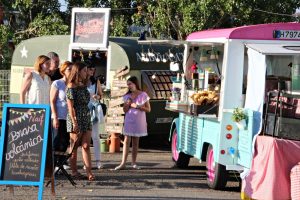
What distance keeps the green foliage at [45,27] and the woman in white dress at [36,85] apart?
13811 mm

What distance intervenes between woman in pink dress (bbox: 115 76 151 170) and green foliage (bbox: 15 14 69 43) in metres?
12.5

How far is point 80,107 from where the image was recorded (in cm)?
1105

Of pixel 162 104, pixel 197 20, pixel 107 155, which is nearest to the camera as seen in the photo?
pixel 107 155

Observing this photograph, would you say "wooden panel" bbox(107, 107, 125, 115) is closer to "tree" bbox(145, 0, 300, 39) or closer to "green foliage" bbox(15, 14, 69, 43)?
"tree" bbox(145, 0, 300, 39)

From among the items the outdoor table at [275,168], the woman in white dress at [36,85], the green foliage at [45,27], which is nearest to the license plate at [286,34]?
the outdoor table at [275,168]

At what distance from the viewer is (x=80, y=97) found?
11023mm

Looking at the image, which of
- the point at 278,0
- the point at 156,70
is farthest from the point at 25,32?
the point at 156,70

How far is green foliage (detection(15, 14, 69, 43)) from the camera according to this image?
2517 cm

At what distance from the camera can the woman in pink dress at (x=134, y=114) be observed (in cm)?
1288

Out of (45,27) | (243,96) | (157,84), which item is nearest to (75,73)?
(243,96)

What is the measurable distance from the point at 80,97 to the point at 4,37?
52.0 ft

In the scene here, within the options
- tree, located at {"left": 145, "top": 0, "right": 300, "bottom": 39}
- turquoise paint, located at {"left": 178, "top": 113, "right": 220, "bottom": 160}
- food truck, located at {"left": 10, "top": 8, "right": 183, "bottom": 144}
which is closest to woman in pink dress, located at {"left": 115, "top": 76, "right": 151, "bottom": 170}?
turquoise paint, located at {"left": 178, "top": 113, "right": 220, "bottom": 160}

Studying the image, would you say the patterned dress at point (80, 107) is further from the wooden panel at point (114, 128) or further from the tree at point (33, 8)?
the tree at point (33, 8)

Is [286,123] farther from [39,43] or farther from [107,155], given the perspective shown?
[39,43]
